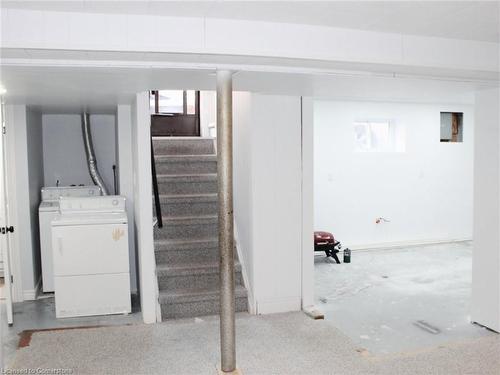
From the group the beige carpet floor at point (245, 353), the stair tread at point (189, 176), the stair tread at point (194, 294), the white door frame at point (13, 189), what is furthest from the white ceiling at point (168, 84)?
the beige carpet floor at point (245, 353)

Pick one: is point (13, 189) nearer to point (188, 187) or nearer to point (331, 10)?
point (188, 187)

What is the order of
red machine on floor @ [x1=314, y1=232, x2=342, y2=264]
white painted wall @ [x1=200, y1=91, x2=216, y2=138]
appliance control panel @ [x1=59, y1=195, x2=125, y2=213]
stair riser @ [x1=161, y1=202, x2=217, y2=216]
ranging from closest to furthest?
appliance control panel @ [x1=59, y1=195, x2=125, y2=213] < stair riser @ [x1=161, y1=202, x2=217, y2=216] < red machine on floor @ [x1=314, y1=232, x2=342, y2=264] < white painted wall @ [x1=200, y1=91, x2=216, y2=138]

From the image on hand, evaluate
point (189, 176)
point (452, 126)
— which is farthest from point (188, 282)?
point (452, 126)

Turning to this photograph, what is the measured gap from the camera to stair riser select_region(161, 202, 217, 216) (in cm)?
523

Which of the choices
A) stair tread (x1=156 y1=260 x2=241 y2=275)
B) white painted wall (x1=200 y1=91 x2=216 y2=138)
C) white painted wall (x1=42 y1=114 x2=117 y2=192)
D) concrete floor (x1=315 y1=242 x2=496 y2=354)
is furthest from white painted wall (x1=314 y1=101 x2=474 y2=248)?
white painted wall (x1=42 y1=114 x2=117 y2=192)

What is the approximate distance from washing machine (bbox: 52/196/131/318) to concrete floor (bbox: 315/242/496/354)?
1916mm

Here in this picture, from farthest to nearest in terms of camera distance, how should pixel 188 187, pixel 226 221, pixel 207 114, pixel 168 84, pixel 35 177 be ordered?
pixel 207 114 < pixel 188 187 < pixel 35 177 < pixel 168 84 < pixel 226 221

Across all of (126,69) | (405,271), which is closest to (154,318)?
(126,69)

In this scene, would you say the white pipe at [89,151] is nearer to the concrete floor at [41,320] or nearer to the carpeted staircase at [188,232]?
the carpeted staircase at [188,232]

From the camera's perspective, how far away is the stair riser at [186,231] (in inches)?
195

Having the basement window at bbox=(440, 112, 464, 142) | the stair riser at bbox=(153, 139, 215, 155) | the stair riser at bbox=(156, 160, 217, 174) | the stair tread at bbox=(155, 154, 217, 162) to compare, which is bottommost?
the stair riser at bbox=(156, 160, 217, 174)

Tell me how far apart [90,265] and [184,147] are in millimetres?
2273

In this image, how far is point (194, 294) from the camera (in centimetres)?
434

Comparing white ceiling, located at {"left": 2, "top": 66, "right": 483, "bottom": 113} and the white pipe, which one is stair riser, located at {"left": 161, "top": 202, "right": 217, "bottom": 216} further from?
white ceiling, located at {"left": 2, "top": 66, "right": 483, "bottom": 113}
